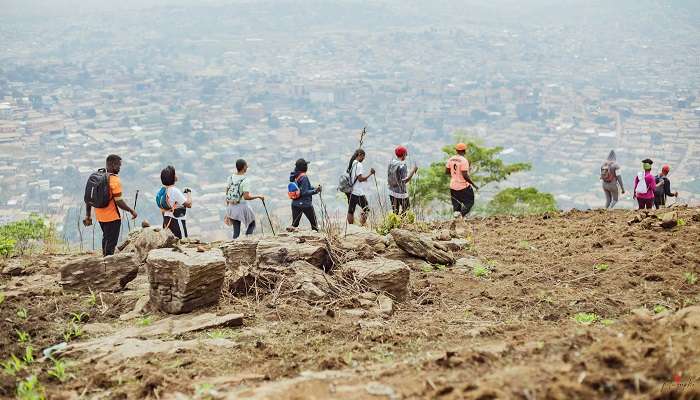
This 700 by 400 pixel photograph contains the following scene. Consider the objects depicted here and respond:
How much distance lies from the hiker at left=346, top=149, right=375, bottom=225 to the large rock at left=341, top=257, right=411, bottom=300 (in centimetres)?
328

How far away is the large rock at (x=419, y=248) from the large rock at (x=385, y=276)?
1.21 m

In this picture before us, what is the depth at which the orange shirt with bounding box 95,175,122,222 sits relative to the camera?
26.7ft

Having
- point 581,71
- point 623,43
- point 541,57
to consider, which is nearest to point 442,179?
point 581,71

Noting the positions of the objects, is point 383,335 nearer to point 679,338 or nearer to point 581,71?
point 679,338

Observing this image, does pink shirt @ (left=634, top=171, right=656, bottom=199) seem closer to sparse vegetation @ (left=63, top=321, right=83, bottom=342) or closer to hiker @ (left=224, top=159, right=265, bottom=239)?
hiker @ (left=224, top=159, right=265, bottom=239)

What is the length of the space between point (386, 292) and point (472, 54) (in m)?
135

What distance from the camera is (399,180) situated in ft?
34.9

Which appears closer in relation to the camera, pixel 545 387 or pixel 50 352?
pixel 545 387

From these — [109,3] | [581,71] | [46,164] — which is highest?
[109,3]

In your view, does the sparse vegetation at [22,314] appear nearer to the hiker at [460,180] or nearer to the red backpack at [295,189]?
the red backpack at [295,189]

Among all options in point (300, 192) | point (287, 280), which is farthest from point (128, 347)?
point (300, 192)

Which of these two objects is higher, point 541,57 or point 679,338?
point 541,57

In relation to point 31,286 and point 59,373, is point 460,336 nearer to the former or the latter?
point 59,373

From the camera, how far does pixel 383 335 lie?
5.31 meters
